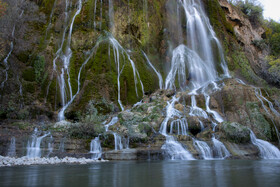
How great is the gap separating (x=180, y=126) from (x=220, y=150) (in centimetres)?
284

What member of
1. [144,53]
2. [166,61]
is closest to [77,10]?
[144,53]

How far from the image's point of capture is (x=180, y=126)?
48.5 ft

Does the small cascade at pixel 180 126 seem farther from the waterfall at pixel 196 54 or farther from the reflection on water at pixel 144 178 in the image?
the waterfall at pixel 196 54

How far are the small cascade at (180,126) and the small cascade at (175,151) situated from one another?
5.27ft

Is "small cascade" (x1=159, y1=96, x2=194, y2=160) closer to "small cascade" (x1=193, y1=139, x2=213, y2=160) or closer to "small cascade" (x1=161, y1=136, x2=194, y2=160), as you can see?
"small cascade" (x1=161, y1=136, x2=194, y2=160)

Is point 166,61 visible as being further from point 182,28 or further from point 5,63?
point 5,63

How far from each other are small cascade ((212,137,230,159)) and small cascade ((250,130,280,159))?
94.6 inches

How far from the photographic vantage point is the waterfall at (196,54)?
24.5 metres

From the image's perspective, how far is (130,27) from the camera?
82.7 feet

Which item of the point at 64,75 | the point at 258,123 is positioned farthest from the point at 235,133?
the point at 64,75

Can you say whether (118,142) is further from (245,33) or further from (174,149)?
(245,33)

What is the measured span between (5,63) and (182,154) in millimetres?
15913

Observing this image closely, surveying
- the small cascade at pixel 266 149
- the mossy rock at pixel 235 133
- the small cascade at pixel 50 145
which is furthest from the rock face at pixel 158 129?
the small cascade at pixel 266 149

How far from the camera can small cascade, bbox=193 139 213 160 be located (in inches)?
490
